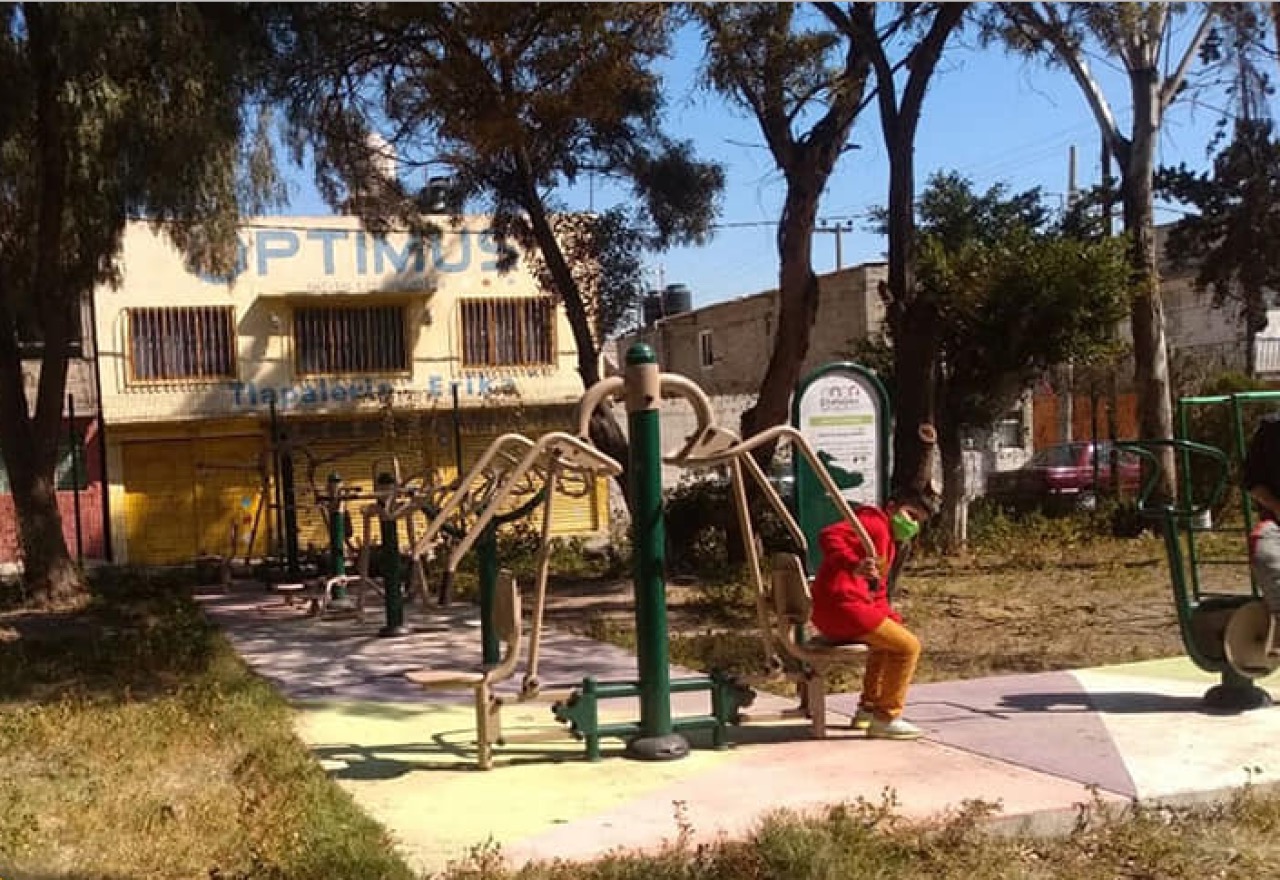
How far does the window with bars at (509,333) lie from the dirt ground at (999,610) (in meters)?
11.4

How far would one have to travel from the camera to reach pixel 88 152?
12.4 m

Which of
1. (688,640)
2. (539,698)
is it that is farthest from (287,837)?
(688,640)

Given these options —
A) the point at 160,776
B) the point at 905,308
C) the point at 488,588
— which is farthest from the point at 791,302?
the point at 160,776

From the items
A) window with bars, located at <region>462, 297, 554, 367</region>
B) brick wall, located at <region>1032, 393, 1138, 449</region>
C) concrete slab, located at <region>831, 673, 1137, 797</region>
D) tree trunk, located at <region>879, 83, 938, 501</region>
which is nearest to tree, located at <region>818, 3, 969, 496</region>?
tree trunk, located at <region>879, 83, 938, 501</region>

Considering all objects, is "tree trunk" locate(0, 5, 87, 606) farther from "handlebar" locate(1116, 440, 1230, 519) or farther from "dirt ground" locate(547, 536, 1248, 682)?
Answer: "handlebar" locate(1116, 440, 1230, 519)

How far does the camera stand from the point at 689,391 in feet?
21.9

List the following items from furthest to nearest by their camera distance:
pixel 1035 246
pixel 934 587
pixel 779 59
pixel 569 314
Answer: pixel 1035 246, pixel 569 314, pixel 934 587, pixel 779 59

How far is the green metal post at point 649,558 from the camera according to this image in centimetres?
641

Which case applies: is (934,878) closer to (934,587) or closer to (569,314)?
(934,587)

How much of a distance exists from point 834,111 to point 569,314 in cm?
375

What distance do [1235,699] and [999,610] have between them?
473 cm

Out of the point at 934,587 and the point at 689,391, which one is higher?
the point at 689,391

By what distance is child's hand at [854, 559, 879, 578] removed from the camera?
657 centimetres

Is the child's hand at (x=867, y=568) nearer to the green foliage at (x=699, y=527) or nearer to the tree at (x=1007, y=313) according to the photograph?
the green foliage at (x=699, y=527)
